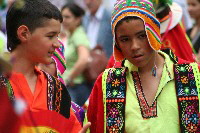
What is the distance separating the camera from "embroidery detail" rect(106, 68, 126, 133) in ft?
9.55

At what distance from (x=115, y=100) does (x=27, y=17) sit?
72 centimetres

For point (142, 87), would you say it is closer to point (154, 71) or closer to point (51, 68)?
point (154, 71)

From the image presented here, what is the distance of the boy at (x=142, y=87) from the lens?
2.87m

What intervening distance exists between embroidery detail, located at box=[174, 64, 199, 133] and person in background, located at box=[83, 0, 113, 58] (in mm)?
4644

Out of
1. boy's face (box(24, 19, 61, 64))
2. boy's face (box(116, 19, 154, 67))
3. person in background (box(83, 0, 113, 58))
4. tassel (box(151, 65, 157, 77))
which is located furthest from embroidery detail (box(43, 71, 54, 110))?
person in background (box(83, 0, 113, 58))

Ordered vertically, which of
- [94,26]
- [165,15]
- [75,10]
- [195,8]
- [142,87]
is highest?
[94,26]

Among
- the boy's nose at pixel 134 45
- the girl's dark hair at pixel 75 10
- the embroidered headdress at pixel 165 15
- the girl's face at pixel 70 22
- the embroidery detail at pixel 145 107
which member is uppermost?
the girl's dark hair at pixel 75 10

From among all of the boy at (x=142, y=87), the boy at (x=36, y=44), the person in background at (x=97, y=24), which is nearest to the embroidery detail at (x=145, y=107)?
the boy at (x=142, y=87)

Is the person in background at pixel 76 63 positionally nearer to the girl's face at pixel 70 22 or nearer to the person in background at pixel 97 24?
the girl's face at pixel 70 22

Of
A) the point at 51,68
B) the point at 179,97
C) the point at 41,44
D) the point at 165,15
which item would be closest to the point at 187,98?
the point at 179,97

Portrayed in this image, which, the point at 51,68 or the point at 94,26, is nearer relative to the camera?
the point at 51,68

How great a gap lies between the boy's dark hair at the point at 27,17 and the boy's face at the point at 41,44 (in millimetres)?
35

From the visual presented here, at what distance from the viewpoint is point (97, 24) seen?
8336 millimetres

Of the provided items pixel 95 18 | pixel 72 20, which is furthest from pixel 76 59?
pixel 95 18
